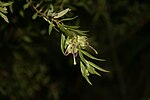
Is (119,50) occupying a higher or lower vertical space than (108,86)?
higher

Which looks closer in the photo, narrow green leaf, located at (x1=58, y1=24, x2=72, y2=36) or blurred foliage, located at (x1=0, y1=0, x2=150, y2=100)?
narrow green leaf, located at (x1=58, y1=24, x2=72, y2=36)

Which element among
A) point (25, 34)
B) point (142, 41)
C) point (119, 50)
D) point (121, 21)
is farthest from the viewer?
point (119, 50)

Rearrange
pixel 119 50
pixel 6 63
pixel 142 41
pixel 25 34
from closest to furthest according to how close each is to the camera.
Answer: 1. pixel 25 34
2. pixel 6 63
3. pixel 142 41
4. pixel 119 50

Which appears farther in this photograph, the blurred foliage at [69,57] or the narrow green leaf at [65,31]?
the blurred foliage at [69,57]

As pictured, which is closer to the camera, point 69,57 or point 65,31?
point 65,31

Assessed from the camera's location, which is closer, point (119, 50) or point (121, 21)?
point (121, 21)

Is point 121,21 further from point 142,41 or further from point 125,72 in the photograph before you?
point 125,72

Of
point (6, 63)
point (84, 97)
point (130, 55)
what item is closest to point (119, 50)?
point (130, 55)

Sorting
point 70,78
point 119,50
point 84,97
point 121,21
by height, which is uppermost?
point 121,21
